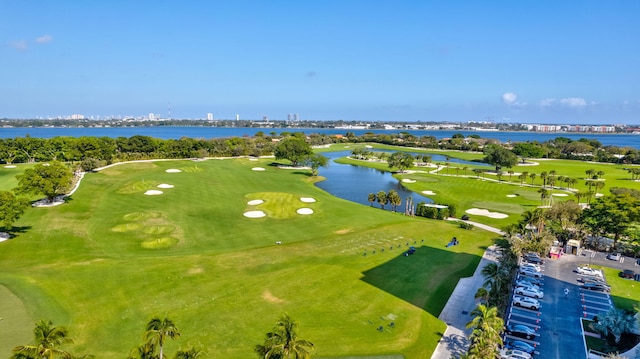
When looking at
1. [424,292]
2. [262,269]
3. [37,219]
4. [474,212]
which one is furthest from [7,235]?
[474,212]

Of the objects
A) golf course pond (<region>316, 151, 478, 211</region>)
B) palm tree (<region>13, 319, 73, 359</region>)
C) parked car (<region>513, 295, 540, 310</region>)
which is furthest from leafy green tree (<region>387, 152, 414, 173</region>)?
palm tree (<region>13, 319, 73, 359</region>)

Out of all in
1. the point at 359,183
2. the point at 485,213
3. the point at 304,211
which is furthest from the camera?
the point at 359,183

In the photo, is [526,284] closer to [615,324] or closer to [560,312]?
[560,312]

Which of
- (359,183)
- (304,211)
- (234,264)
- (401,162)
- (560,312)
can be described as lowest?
(359,183)

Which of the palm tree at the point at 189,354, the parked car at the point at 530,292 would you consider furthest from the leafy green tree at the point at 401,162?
the palm tree at the point at 189,354

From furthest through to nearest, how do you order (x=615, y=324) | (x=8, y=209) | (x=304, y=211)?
(x=304, y=211) → (x=8, y=209) → (x=615, y=324)

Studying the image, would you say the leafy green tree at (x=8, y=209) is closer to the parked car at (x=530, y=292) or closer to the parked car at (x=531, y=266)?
the parked car at (x=530, y=292)

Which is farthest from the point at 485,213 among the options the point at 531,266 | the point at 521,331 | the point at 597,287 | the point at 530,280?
the point at 521,331
